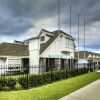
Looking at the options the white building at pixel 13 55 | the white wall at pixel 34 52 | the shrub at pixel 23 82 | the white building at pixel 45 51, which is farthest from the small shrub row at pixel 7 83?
the white building at pixel 45 51

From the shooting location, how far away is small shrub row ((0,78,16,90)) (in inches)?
542

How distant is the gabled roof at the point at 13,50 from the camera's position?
1280 inches

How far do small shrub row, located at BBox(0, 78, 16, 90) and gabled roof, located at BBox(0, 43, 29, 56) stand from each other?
17.5m

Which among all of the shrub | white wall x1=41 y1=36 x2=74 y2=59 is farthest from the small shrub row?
white wall x1=41 y1=36 x2=74 y2=59

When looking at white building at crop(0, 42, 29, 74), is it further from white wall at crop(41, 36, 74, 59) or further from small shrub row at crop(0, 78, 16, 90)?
small shrub row at crop(0, 78, 16, 90)

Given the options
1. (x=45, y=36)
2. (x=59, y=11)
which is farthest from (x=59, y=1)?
(x=45, y=36)

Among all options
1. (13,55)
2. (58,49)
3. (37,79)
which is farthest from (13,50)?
(37,79)

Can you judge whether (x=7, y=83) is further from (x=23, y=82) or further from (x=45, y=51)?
(x=45, y=51)

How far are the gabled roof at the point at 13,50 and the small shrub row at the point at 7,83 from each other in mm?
17529

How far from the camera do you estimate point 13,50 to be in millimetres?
34688

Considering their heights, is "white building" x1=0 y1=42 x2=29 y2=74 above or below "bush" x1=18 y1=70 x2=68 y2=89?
above

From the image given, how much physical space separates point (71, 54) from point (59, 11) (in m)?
10.8

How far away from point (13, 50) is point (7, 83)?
69.5 feet

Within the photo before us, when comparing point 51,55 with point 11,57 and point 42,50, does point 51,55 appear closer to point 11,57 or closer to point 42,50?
point 42,50
